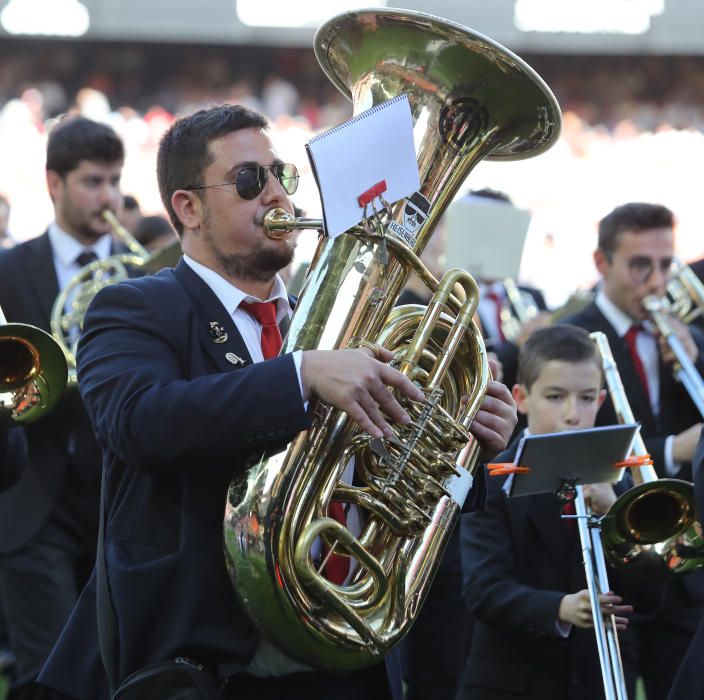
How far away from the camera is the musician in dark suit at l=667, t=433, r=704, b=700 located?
3512 mm

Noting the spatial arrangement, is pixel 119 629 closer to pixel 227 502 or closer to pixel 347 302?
pixel 227 502

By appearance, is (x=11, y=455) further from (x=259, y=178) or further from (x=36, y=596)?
(x=259, y=178)

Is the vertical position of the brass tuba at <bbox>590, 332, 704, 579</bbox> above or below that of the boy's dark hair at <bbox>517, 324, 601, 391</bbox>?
below

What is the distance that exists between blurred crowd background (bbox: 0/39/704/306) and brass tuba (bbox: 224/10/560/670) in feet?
42.0

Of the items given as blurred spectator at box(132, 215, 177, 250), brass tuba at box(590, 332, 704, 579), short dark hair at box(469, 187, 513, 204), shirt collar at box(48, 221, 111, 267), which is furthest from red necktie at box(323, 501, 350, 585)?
short dark hair at box(469, 187, 513, 204)

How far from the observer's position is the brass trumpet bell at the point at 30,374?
3695mm

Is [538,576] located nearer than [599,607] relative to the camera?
No

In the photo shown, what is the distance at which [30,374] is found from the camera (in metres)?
3.75

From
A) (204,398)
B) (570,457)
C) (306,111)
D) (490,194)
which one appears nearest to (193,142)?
(204,398)

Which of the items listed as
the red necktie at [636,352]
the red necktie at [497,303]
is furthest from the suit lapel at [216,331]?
the red necktie at [497,303]

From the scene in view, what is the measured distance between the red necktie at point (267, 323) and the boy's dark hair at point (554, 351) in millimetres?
1697

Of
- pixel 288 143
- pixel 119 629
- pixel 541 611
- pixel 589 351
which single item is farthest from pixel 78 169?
pixel 288 143

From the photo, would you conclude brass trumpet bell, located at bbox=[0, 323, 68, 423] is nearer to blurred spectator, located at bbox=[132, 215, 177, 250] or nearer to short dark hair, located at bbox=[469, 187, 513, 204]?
blurred spectator, located at bbox=[132, 215, 177, 250]

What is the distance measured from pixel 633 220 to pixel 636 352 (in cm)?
68
